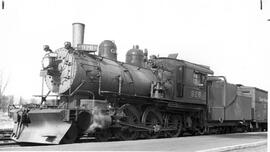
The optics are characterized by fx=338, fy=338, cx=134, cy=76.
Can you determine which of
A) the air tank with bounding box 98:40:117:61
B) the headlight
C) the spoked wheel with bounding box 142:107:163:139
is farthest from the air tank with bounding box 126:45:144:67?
the headlight

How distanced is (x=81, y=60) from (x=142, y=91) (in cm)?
312

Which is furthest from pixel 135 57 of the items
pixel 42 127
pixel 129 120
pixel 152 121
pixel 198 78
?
pixel 42 127

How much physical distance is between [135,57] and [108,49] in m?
1.83

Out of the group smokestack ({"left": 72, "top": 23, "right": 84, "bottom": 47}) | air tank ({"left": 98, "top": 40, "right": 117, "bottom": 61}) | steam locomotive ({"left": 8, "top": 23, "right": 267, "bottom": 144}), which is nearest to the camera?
steam locomotive ({"left": 8, "top": 23, "right": 267, "bottom": 144})

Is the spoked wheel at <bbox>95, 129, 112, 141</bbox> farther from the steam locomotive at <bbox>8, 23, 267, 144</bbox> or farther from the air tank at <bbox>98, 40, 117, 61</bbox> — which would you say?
the air tank at <bbox>98, 40, 117, 61</bbox>

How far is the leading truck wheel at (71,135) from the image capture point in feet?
33.9

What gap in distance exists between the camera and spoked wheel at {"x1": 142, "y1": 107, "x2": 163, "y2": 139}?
1313 centimetres

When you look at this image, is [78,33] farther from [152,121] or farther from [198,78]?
[198,78]

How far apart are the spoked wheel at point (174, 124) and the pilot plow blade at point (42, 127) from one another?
5.17 metres

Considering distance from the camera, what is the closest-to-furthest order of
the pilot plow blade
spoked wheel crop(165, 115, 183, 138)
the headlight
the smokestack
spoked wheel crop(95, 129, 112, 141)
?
the pilot plow blade, spoked wheel crop(95, 129, 112, 141), the headlight, the smokestack, spoked wheel crop(165, 115, 183, 138)

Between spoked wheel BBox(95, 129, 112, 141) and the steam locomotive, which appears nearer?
the steam locomotive

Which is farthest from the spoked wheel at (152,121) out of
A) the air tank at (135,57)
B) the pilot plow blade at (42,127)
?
the pilot plow blade at (42,127)

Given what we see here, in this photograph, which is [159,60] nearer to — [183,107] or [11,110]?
[183,107]

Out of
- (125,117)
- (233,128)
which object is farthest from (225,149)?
(233,128)
